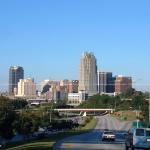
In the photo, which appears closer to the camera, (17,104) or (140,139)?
(140,139)

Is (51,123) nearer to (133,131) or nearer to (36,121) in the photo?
(36,121)

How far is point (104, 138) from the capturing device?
71.9m

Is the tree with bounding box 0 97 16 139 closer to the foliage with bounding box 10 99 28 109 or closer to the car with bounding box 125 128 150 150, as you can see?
the foliage with bounding box 10 99 28 109

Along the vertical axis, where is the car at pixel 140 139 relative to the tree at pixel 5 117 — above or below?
below

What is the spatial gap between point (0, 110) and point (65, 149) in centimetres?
578

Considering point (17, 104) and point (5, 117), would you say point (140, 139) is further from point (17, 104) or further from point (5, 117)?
point (17, 104)

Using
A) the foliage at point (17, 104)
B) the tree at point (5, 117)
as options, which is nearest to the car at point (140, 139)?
the tree at point (5, 117)

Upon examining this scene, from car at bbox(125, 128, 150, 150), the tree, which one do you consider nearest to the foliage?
the tree

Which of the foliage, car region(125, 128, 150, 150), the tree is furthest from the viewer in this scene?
the foliage

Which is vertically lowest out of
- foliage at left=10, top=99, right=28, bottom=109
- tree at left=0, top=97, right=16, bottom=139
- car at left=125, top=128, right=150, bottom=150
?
car at left=125, top=128, right=150, bottom=150

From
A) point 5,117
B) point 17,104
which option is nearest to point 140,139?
point 5,117

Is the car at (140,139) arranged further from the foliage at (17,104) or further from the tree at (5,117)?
the foliage at (17,104)

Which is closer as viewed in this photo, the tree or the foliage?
the tree

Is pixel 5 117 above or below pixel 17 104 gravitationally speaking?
below
